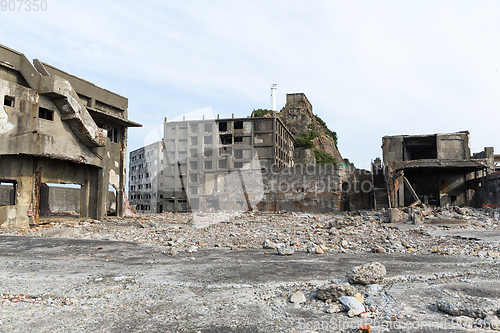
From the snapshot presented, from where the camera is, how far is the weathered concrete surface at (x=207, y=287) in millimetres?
3395

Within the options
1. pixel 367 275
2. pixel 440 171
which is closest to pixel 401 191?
pixel 440 171

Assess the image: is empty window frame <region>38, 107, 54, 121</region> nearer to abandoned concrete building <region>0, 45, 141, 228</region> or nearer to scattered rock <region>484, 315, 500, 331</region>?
abandoned concrete building <region>0, 45, 141, 228</region>

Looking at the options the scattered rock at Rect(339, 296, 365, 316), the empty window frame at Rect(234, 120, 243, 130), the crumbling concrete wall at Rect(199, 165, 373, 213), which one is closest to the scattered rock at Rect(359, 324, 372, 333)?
the scattered rock at Rect(339, 296, 365, 316)

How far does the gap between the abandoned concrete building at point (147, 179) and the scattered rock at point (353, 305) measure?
163 feet

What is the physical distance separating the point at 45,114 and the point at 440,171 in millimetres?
24498

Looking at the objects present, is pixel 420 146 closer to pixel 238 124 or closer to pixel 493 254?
pixel 493 254

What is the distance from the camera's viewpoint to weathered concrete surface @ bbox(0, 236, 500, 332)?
11.1 feet

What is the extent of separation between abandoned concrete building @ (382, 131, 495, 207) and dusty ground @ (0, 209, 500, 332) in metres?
11.6

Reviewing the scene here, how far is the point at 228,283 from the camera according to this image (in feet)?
16.0

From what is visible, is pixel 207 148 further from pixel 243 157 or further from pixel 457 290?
pixel 457 290

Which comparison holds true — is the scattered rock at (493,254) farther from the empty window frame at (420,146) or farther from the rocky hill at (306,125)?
the rocky hill at (306,125)

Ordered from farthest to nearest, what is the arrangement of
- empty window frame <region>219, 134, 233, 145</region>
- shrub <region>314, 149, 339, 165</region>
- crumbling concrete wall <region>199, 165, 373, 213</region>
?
shrub <region>314, 149, 339, 165</region> → empty window frame <region>219, 134, 233, 145</region> → crumbling concrete wall <region>199, 165, 373, 213</region>

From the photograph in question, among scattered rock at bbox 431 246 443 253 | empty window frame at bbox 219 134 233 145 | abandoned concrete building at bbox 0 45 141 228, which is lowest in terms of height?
scattered rock at bbox 431 246 443 253

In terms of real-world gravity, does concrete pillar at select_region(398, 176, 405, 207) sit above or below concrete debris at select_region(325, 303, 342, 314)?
above
